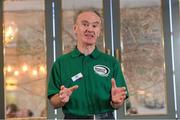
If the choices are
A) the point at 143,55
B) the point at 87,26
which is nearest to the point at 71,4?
the point at 143,55

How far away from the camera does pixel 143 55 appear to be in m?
4.97

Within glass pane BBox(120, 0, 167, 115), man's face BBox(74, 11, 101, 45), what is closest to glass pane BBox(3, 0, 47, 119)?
glass pane BBox(120, 0, 167, 115)

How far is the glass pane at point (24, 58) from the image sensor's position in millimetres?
4984

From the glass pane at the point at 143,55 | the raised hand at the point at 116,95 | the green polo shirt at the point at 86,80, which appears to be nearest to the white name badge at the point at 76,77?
the green polo shirt at the point at 86,80

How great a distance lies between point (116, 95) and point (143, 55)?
3568mm

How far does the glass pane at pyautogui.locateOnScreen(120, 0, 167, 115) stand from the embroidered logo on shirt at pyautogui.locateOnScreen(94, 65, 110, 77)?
135 inches

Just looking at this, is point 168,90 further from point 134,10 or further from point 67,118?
point 67,118

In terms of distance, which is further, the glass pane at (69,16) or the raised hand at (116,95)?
A: the glass pane at (69,16)

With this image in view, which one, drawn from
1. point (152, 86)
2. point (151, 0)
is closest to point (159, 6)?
point (151, 0)

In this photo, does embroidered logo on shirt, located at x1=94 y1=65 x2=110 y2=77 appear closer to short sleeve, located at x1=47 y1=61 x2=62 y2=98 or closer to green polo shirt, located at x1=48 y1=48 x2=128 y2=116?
green polo shirt, located at x1=48 y1=48 x2=128 y2=116

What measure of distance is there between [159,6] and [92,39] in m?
3.61

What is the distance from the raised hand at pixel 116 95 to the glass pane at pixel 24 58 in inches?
141

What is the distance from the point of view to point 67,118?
4.97 feet

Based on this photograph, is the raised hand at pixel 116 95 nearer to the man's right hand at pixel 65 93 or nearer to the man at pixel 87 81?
the man at pixel 87 81
